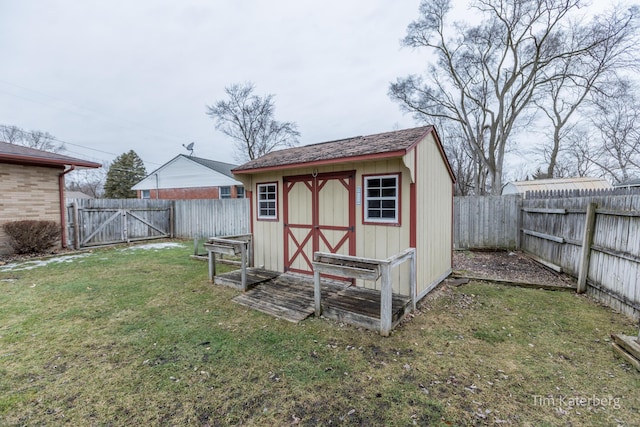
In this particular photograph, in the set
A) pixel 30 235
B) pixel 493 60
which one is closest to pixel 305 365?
pixel 30 235

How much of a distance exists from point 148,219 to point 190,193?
829 cm

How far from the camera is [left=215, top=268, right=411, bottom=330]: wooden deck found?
3.95m

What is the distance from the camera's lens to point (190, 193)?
20.3 m

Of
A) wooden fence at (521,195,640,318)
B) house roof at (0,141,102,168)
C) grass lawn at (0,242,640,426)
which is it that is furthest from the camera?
house roof at (0,141,102,168)

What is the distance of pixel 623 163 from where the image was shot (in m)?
18.2

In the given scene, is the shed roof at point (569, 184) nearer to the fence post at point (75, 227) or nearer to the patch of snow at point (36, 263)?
the patch of snow at point (36, 263)

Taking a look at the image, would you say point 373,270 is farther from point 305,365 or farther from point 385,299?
point 305,365

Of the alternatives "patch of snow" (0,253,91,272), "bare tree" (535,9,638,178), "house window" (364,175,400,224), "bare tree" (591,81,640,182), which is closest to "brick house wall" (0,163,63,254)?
"patch of snow" (0,253,91,272)

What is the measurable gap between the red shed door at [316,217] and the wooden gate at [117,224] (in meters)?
9.15

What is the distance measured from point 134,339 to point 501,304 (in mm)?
5857

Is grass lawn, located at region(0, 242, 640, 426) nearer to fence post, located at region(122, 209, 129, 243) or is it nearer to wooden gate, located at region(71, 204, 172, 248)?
wooden gate, located at region(71, 204, 172, 248)

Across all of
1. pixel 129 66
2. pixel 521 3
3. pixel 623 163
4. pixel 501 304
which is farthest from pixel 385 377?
pixel 623 163

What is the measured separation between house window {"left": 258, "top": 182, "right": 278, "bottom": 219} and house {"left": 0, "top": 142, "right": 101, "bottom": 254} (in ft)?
25.9

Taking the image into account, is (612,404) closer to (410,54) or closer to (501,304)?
(501,304)
